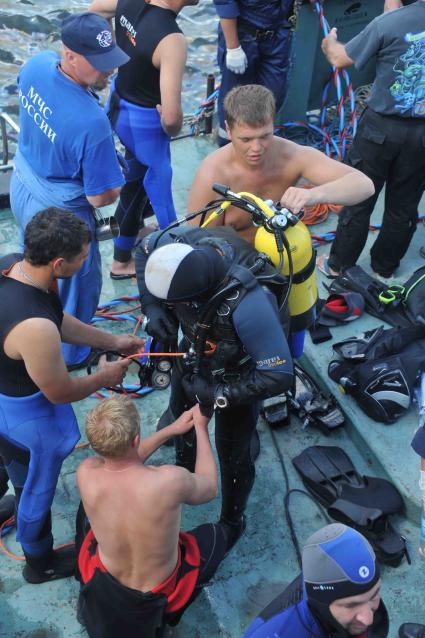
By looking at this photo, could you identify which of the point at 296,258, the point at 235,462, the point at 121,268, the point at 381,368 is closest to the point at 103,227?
the point at 121,268

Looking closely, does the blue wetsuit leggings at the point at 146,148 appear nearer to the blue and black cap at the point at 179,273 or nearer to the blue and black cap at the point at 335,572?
the blue and black cap at the point at 179,273

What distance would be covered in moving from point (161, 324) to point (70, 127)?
1212 millimetres

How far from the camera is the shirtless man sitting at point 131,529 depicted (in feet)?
8.32

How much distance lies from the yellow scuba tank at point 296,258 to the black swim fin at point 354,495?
39.6 inches

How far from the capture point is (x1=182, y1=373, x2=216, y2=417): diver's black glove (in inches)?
120

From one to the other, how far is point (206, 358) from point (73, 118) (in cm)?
152

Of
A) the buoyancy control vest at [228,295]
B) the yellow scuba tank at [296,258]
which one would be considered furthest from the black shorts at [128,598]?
the yellow scuba tank at [296,258]

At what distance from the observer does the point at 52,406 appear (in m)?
3.11

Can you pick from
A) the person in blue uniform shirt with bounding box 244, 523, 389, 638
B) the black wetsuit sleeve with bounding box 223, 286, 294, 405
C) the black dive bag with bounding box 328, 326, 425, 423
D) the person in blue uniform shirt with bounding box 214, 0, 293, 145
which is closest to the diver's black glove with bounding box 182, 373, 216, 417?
the black wetsuit sleeve with bounding box 223, 286, 294, 405

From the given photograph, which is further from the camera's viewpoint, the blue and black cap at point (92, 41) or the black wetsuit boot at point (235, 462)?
the blue and black cap at point (92, 41)

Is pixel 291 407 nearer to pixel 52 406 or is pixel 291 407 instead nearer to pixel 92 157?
pixel 52 406

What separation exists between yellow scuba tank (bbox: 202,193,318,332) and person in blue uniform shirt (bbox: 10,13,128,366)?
763 mm

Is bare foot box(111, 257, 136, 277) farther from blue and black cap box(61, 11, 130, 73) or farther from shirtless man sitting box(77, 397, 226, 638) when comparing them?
shirtless man sitting box(77, 397, 226, 638)

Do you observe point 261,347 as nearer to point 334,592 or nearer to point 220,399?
point 220,399
